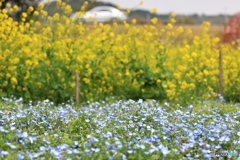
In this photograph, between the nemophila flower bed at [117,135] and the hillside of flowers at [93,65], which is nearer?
the nemophila flower bed at [117,135]

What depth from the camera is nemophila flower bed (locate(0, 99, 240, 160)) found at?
13.8 feet

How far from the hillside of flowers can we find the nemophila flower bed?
2.11 meters

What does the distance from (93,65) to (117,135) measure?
4.69 m

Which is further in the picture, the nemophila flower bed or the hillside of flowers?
the hillside of flowers

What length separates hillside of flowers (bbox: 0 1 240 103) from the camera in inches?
357

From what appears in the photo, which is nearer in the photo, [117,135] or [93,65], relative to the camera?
[117,135]

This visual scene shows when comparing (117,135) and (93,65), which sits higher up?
(93,65)

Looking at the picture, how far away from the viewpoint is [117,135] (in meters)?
4.86

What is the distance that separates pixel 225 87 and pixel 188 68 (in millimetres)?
1406

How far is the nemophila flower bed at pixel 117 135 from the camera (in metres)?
4.20

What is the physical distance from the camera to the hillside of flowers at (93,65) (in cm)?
908

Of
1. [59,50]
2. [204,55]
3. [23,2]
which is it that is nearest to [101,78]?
[59,50]

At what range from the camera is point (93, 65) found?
371 inches

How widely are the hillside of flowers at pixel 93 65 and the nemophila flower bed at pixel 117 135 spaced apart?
6.93 feet
